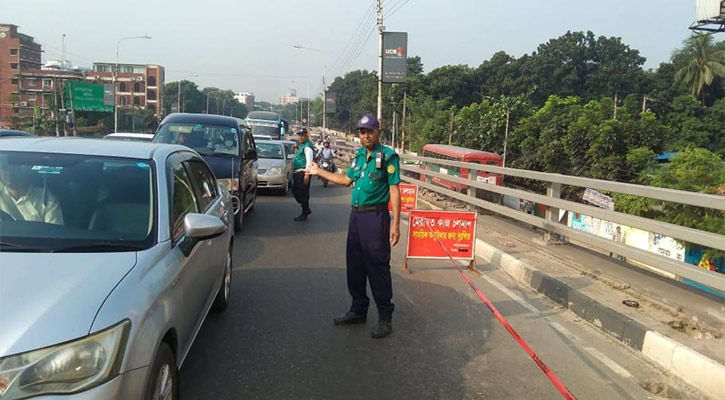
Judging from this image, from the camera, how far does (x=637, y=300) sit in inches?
215

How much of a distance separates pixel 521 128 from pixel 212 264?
125 ft

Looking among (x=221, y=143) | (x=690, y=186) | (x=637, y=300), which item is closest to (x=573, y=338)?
(x=637, y=300)

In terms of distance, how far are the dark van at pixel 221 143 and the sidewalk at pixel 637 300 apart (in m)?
4.12

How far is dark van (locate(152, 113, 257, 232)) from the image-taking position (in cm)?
905

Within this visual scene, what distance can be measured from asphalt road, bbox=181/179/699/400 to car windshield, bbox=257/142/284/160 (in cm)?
916

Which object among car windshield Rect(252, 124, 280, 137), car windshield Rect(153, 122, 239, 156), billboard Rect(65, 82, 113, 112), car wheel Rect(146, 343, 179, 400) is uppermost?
billboard Rect(65, 82, 113, 112)

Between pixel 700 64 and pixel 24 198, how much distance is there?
7096cm

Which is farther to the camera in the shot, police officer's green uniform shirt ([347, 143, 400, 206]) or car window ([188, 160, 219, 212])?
police officer's green uniform shirt ([347, 143, 400, 206])

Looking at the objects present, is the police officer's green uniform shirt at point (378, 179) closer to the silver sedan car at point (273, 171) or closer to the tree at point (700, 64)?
the silver sedan car at point (273, 171)

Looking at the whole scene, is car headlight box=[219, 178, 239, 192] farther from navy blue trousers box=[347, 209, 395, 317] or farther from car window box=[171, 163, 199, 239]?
car window box=[171, 163, 199, 239]

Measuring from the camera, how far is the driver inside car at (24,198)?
3070mm

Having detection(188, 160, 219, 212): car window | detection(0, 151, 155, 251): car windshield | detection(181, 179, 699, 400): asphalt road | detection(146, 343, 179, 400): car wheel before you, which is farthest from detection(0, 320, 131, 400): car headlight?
detection(188, 160, 219, 212): car window

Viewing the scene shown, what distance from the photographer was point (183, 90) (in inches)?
4697

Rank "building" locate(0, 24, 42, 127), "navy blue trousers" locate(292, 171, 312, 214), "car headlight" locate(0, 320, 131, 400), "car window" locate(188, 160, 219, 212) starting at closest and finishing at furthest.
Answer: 1. "car headlight" locate(0, 320, 131, 400)
2. "car window" locate(188, 160, 219, 212)
3. "navy blue trousers" locate(292, 171, 312, 214)
4. "building" locate(0, 24, 42, 127)
